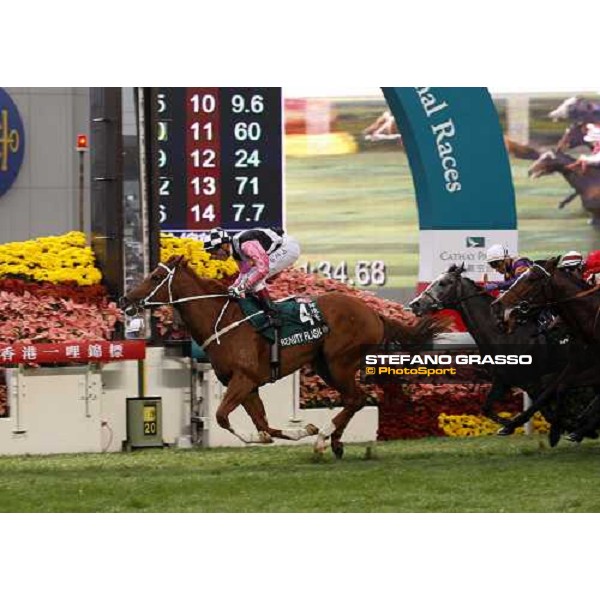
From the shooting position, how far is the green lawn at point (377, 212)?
20578mm

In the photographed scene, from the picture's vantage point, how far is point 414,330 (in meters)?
11.9

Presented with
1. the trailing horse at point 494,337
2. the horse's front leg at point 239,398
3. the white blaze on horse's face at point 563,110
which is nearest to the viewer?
the horse's front leg at point 239,398

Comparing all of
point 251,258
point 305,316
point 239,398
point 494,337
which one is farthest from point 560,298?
point 239,398

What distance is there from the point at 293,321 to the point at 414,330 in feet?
3.21

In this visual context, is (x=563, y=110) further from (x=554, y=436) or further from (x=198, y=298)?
(x=198, y=298)

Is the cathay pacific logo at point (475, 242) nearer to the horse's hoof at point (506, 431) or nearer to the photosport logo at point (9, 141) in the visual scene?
the horse's hoof at point (506, 431)

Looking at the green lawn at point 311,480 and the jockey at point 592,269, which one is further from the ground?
the jockey at point 592,269

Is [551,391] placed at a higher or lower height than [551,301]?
lower

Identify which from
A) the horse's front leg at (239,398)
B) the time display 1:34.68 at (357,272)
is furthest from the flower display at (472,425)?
the time display 1:34.68 at (357,272)

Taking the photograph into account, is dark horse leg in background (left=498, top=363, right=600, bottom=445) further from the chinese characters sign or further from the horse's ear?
the chinese characters sign

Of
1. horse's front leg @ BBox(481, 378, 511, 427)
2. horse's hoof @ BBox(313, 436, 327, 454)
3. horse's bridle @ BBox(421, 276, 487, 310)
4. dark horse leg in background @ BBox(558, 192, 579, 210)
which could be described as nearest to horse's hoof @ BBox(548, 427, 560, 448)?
horse's front leg @ BBox(481, 378, 511, 427)

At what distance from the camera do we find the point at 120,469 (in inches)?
434

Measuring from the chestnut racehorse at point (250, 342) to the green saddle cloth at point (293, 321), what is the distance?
37mm

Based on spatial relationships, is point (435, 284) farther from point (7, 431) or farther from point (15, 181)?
point (15, 181)
